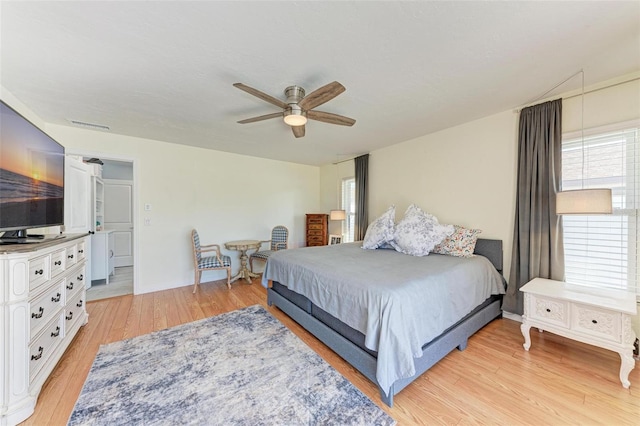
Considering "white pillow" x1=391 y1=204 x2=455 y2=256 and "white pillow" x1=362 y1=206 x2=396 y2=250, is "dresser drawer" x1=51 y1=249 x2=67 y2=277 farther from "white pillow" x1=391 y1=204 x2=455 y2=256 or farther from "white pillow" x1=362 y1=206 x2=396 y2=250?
"white pillow" x1=391 y1=204 x2=455 y2=256

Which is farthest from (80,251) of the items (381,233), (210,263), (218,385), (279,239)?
(381,233)

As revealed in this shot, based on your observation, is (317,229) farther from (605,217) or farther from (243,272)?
(605,217)

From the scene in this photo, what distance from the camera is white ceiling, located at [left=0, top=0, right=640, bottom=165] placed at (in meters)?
1.39

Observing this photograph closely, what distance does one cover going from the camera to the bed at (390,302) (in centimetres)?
156

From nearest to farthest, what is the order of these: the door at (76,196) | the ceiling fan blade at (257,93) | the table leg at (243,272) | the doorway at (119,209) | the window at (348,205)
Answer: the ceiling fan blade at (257,93) → the door at (76,196) → the table leg at (243,272) → the window at (348,205) → the doorway at (119,209)

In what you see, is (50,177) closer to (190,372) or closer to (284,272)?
(190,372)

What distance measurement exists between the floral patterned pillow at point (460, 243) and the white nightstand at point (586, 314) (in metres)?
0.67

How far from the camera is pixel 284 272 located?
275cm

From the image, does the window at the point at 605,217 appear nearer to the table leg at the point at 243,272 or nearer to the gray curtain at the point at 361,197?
the gray curtain at the point at 361,197

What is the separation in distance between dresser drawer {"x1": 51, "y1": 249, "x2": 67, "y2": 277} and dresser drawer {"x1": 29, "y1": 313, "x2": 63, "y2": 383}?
0.38 meters

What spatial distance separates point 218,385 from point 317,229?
147 inches

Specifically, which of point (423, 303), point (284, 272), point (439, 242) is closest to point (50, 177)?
point (284, 272)

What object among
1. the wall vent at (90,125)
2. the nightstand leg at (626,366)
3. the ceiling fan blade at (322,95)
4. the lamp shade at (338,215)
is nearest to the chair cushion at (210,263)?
the lamp shade at (338,215)

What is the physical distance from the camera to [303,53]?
1739mm
